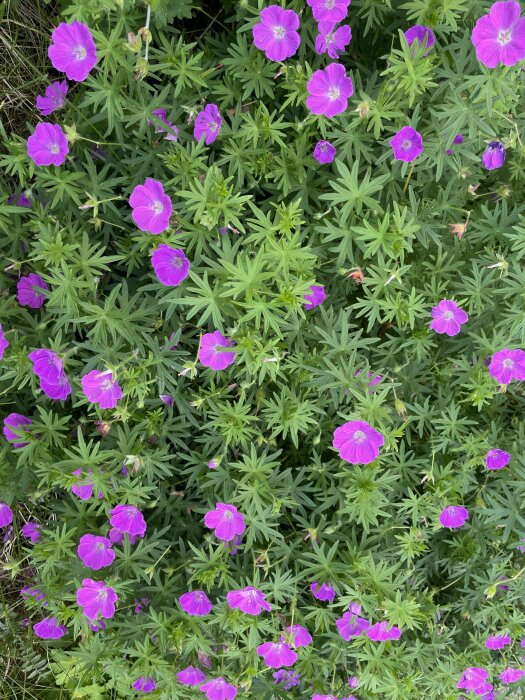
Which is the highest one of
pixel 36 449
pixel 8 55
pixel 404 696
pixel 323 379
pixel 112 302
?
pixel 8 55

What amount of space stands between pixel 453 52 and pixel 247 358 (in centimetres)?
192

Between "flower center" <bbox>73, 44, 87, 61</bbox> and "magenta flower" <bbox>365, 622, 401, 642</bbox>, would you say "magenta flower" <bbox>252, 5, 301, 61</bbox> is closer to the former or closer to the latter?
"flower center" <bbox>73, 44, 87, 61</bbox>

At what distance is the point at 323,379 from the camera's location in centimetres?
316

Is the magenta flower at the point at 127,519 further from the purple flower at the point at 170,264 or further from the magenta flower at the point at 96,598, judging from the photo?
the purple flower at the point at 170,264

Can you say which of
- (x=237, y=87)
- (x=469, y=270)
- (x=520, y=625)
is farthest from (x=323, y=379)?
(x=520, y=625)

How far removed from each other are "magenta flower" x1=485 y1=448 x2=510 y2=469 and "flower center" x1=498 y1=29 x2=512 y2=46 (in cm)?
204

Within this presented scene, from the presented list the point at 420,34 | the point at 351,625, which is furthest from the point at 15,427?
the point at 420,34

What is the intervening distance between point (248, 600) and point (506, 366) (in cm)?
180

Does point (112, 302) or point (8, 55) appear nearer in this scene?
point (112, 302)

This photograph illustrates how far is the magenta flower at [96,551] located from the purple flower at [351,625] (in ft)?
4.21

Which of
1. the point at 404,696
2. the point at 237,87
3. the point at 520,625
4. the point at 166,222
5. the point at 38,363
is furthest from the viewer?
the point at 520,625

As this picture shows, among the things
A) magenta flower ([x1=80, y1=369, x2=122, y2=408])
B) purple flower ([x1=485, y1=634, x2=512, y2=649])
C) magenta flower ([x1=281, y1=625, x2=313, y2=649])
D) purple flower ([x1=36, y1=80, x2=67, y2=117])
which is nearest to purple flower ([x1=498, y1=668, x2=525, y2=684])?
purple flower ([x1=485, y1=634, x2=512, y2=649])

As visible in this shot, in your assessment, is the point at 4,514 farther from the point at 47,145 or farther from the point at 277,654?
the point at 47,145

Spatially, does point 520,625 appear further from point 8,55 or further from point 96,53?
point 8,55
